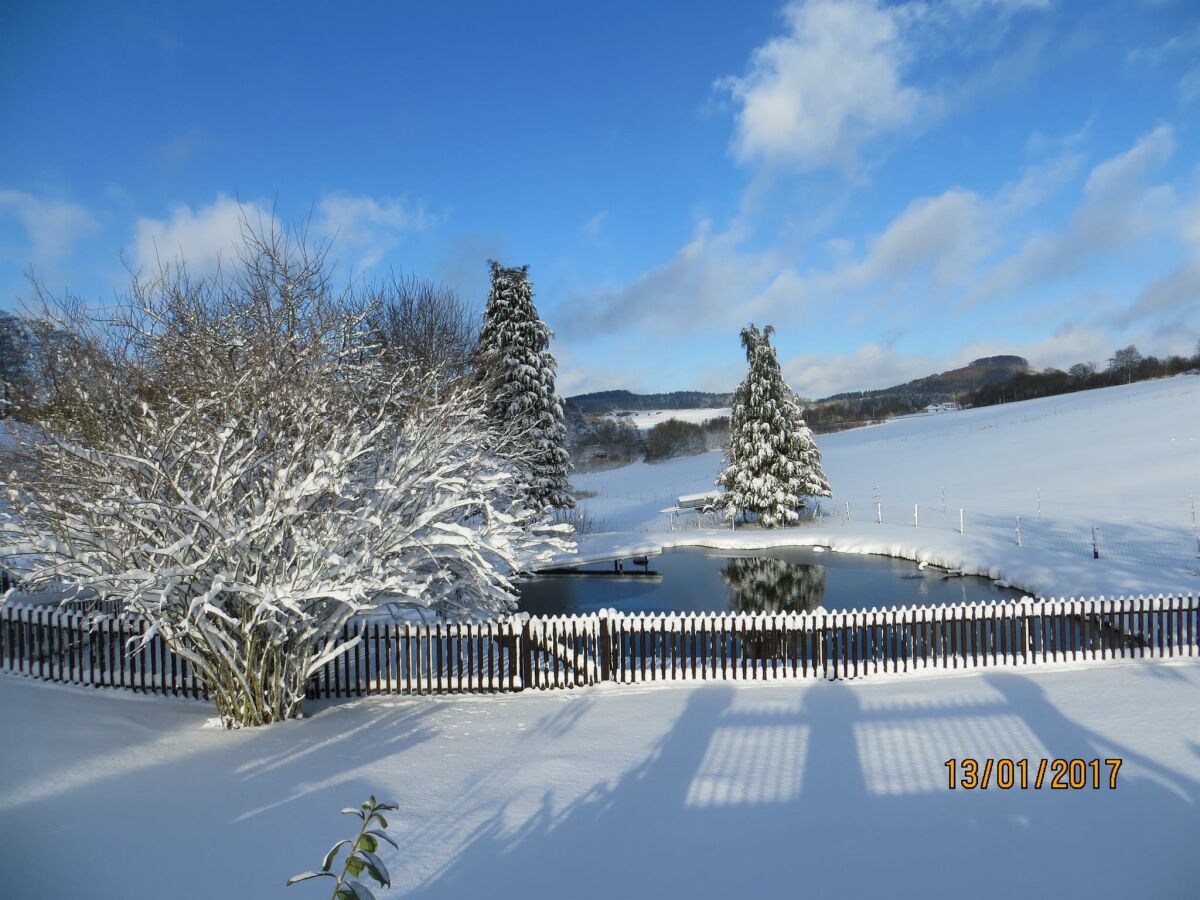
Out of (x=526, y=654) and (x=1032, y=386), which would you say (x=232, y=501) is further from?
(x=1032, y=386)

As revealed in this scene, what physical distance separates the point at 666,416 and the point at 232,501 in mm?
120694

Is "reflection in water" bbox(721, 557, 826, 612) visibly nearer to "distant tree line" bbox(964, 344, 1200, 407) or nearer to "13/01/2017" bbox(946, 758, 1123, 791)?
"13/01/2017" bbox(946, 758, 1123, 791)

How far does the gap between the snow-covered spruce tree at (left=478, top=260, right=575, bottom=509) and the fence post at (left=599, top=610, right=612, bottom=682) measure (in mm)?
14038

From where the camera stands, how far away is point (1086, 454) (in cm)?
3862

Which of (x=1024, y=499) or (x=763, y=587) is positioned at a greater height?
(x=1024, y=499)

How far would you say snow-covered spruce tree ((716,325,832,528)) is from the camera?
30359 millimetres

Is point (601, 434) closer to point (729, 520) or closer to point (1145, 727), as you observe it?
point (729, 520)

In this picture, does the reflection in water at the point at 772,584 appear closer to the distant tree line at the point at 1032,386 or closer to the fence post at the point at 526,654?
the fence post at the point at 526,654

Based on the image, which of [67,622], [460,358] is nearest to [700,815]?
[67,622]

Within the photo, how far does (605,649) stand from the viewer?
9.64 meters

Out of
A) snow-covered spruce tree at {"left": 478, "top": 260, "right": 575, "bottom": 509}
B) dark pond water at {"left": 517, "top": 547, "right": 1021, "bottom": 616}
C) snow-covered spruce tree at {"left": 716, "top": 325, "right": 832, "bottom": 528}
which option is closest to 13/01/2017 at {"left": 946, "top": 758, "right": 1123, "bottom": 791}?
dark pond water at {"left": 517, "top": 547, "right": 1021, "bottom": 616}

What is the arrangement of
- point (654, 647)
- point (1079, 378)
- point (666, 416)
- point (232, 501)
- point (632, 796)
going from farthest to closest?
point (666, 416) < point (1079, 378) < point (654, 647) < point (232, 501) < point (632, 796)

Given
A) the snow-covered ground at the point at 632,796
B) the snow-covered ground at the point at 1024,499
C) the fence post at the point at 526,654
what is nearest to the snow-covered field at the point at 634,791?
the snow-covered ground at the point at 632,796

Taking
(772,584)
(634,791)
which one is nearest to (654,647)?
(634,791)
